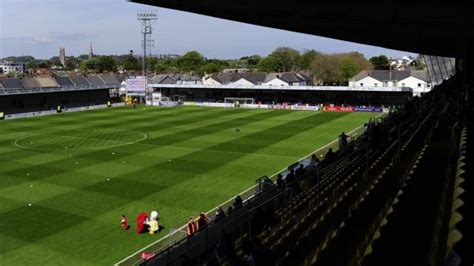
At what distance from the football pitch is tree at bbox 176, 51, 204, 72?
317 ft

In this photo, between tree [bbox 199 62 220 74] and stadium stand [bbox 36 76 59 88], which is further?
tree [bbox 199 62 220 74]

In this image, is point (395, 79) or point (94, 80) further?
point (94, 80)

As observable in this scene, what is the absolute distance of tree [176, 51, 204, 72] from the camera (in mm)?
148625

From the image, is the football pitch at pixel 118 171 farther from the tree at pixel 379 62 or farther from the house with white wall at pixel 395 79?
the tree at pixel 379 62

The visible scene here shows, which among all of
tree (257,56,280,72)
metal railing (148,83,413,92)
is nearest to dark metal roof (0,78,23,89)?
metal railing (148,83,413,92)

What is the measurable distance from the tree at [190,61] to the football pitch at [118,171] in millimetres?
96720

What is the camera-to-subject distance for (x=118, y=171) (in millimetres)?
27453

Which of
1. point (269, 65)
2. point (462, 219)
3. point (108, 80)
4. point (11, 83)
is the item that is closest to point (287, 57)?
point (269, 65)

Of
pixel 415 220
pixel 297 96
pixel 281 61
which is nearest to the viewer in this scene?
pixel 415 220

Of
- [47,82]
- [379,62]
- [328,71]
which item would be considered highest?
[379,62]

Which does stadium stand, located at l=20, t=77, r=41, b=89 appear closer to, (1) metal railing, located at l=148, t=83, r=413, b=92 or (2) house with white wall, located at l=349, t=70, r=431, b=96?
(1) metal railing, located at l=148, t=83, r=413, b=92

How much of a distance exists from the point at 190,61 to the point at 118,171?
126460mm

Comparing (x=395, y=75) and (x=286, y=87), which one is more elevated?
(x=395, y=75)

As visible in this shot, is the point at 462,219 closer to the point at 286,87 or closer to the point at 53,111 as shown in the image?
the point at 53,111
